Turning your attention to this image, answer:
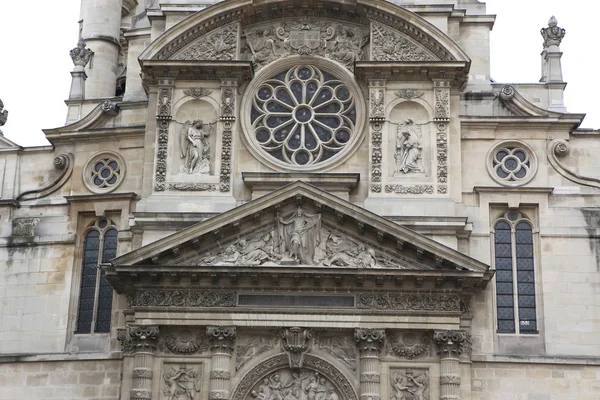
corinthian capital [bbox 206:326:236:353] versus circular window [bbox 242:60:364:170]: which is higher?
circular window [bbox 242:60:364:170]

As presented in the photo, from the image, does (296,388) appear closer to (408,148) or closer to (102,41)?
(408,148)

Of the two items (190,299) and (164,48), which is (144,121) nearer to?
(164,48)

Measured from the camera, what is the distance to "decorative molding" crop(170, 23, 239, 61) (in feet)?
91.7

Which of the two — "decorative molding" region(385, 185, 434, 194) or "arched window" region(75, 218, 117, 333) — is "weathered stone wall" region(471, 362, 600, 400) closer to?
"decorative molding" region(385, 185, 434, 194)

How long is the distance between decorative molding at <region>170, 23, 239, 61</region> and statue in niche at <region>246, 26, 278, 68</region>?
0.50 metres

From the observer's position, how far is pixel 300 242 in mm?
25609

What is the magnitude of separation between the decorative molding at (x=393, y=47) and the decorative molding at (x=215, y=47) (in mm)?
3286

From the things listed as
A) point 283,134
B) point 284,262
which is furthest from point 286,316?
point 283,134

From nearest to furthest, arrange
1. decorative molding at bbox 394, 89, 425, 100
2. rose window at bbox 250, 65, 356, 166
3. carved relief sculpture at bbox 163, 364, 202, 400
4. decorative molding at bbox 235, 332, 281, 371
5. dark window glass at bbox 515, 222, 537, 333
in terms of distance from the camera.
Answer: carved relief sculpture at bbox 163, 364, 202, 400, decorative molding at bbox 235, 332, 281, 371, dark window glass at bbox 515, 222, 537, 333, decorative molding at bbox 394, 89, 425, 100, rose window at bbox 250, 65, 356, 166

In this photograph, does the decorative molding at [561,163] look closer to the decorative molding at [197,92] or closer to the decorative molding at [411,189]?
the decorative molding at [411,189]

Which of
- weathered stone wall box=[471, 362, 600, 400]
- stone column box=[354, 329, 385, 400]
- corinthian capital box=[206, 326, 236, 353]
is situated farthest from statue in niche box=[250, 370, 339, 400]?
weathered stone wall box=[471, 362, 600, 400]

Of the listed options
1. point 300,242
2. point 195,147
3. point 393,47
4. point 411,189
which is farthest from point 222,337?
point 393,47

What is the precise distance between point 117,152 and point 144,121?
100 cm

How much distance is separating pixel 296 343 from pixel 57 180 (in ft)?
24.1
